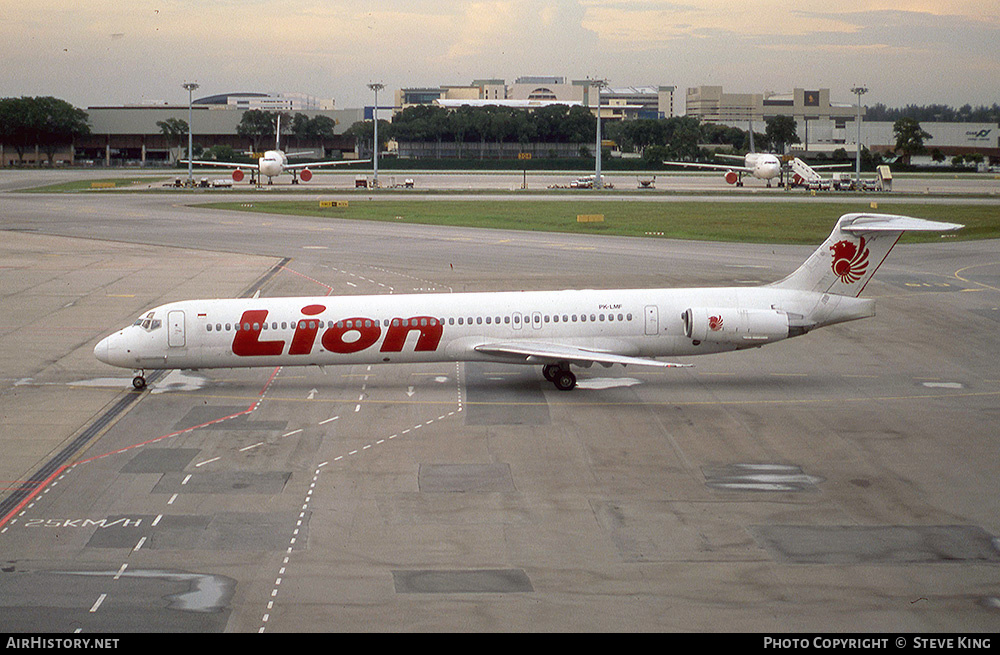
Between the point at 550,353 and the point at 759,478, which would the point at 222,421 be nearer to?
the point at 550,353

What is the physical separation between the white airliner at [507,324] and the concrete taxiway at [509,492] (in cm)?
147

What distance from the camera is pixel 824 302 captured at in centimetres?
3462

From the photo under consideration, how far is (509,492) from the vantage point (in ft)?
78.9

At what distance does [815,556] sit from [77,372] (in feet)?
91.0

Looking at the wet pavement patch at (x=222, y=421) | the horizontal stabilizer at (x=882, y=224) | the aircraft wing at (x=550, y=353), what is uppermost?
the horizontal stabilizer at (x=882, y=224)

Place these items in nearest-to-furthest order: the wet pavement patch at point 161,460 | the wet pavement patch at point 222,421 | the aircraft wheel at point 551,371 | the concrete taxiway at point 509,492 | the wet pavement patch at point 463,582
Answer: the concrete taxiway at point 509,492, the wet pavement patch at point 463,582, the wet pavement patch at point 161,460, the wet pavement patch at point 222,421, the aircraft wheel at point 551,371

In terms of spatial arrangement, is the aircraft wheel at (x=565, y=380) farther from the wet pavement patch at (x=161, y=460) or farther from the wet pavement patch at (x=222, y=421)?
the wet pavement patch at (x=161, y=460)

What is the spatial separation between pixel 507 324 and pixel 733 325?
778cm

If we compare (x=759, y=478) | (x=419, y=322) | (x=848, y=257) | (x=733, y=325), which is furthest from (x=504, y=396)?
(x=848, y=257)

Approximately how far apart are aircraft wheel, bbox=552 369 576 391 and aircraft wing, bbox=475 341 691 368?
56 cm

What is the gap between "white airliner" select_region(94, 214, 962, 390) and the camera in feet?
109

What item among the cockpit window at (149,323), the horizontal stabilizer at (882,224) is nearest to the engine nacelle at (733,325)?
the horizontal stabilizer at (882,224)

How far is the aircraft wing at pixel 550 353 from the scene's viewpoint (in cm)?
3222

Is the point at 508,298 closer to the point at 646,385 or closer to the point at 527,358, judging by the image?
the point at 527,358
